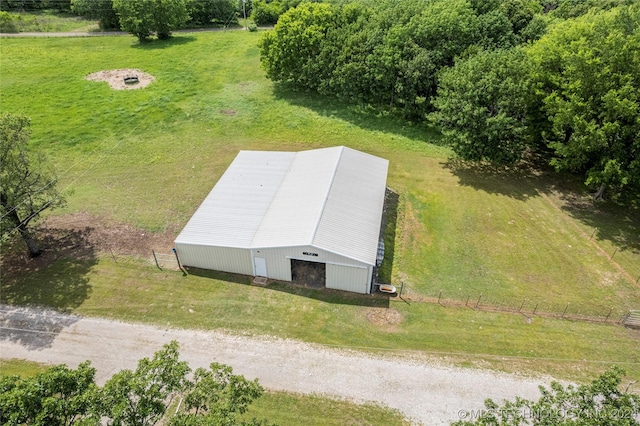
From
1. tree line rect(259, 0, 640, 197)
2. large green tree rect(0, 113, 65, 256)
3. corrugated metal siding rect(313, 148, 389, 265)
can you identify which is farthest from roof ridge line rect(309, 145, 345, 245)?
large green tree rect(0, 113, 65, 256)

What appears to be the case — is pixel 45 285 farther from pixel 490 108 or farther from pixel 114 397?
pixel 490 108

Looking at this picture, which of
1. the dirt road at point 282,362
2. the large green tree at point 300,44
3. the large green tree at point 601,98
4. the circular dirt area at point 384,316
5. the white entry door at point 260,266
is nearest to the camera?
the dirt road at point 282,362

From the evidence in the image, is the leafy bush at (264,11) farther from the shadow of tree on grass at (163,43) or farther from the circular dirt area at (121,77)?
the circular dirt area at (121,77)

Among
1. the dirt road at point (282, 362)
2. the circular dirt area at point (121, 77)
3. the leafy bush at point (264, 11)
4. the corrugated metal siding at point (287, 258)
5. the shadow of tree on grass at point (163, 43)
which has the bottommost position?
the dirt road at point (282, 362)

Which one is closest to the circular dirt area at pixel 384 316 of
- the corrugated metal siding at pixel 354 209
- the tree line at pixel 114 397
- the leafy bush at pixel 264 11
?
the corrugated metal siding at pixel 354 209

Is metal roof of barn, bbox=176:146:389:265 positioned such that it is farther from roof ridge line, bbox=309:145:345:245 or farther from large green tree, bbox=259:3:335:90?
large green tree, bbox=259:3:335:90

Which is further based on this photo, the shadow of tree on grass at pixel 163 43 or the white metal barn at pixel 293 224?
the shadow of tree on grass at pixel 163 43

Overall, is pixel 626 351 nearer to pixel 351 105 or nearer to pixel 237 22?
pixel 351 105
